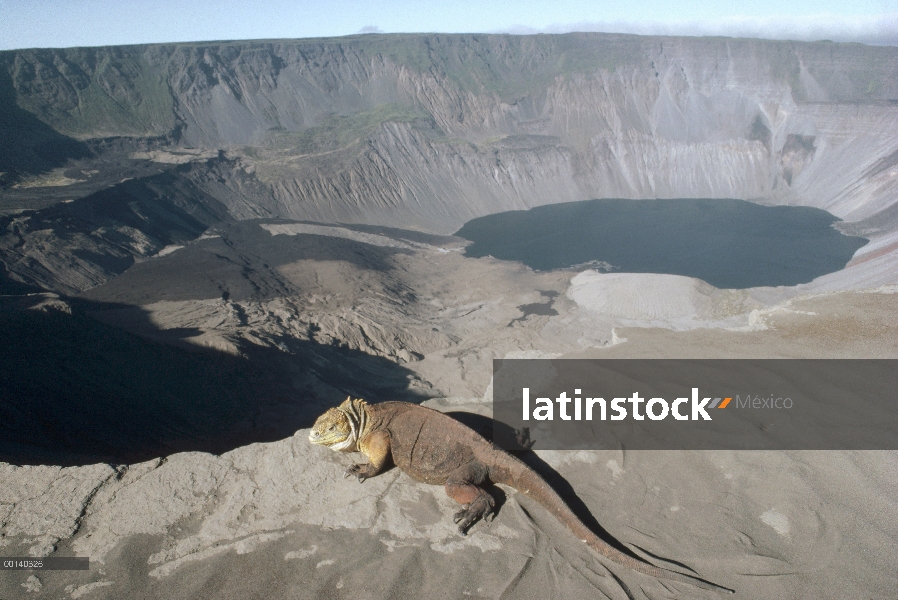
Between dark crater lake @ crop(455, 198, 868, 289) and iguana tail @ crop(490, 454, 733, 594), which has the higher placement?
dark crater lake @ crop(455, 198, 868, 289)

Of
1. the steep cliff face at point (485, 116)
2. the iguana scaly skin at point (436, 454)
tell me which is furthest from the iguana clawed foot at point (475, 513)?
the steep cliff face at point (485, 116)

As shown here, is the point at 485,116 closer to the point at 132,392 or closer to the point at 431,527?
the point at 132,392

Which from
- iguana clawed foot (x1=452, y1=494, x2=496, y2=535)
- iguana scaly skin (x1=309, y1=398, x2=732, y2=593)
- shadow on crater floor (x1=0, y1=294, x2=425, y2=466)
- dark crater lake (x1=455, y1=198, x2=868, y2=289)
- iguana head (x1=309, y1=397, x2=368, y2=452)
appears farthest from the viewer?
dark crater lake (x1=455, y1=198, x2=868, y2=289)

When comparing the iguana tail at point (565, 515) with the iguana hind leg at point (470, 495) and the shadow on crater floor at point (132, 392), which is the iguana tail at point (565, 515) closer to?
the iguana hind leg at point (470, 495)

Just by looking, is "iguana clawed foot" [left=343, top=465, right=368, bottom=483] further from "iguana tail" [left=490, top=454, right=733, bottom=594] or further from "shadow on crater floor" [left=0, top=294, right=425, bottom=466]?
"shadow on crater floor" [left=0, top=294, right=425, bottom=466]

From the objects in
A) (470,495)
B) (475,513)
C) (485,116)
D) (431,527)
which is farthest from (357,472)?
(485,116)

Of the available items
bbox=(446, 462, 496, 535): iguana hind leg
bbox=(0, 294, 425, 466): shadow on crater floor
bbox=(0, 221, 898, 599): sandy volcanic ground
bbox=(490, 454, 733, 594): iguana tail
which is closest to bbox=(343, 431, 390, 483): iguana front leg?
bbox=(0, 221, 898, 599): sandy volcanic ground
